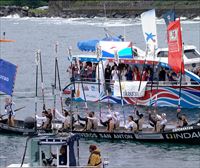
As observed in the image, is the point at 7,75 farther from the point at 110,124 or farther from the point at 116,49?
the point at 116,49

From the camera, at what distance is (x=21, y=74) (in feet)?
249

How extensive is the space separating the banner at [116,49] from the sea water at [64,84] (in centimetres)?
310

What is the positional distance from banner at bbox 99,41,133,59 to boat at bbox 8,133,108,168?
27.8 metres

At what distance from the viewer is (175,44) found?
4853 centimetres

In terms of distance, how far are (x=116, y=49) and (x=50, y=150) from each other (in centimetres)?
2909

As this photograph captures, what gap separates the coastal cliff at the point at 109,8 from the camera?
176 m

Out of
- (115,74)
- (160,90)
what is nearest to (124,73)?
(115,74)

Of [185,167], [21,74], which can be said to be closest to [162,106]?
[185,167]

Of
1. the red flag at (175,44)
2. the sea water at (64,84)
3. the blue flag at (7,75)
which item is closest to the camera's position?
the sea water at (64,84)

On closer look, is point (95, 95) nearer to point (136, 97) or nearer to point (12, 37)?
point (136, 97)

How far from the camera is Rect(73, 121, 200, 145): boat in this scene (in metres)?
43.5

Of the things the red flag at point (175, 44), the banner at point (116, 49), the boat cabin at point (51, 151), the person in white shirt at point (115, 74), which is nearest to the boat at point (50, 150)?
the boat cabin at point (51, 151)

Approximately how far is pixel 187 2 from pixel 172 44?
13341 cm

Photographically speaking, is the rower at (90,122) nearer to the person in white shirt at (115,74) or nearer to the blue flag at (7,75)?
the blue flag at (7,75)
